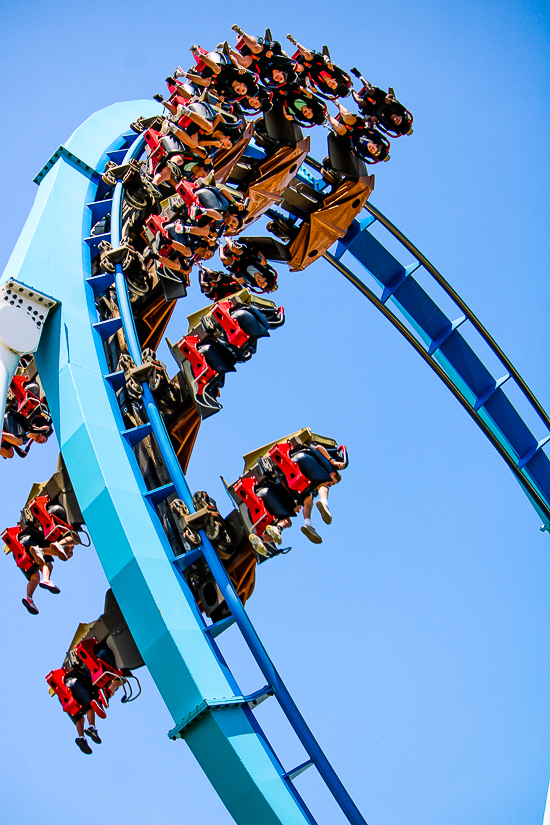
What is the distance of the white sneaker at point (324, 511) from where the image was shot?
8.21 meters

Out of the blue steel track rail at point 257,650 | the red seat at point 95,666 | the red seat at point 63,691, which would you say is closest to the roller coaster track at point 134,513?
the blue steel track rail at point 257,650

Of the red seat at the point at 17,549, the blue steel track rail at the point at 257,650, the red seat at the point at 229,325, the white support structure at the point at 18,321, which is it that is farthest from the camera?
the red seat at the point at 17,549

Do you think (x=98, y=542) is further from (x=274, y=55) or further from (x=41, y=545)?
(x=274, y=55)

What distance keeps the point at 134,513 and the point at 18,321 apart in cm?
232

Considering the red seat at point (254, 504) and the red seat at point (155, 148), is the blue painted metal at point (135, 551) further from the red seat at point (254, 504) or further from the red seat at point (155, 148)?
the red seat at point (155, 148)

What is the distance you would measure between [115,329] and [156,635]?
3.54 meters

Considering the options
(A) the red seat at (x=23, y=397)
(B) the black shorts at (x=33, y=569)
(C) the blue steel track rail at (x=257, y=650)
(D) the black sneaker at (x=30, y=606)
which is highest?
(A) the red seat at (x=23, y=397)

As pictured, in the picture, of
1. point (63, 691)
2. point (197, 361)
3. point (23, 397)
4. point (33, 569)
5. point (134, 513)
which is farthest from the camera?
point (23, 397)

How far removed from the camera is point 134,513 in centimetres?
819

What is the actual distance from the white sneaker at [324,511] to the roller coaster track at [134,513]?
1011 millimetres

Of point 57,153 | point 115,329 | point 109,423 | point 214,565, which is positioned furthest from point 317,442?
point 57,153

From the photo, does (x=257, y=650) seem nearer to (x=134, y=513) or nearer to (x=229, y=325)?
(x=134, y=513)

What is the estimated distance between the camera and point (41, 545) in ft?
30.9

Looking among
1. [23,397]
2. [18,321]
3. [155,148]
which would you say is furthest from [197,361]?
[23,397]
